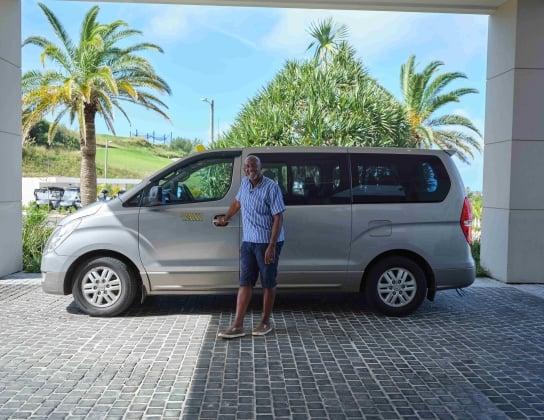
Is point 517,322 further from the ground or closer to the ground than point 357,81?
closer to the ground

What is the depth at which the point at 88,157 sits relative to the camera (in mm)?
17828

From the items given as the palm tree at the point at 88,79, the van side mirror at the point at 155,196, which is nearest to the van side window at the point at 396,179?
the van side mirror at the point at 155,196

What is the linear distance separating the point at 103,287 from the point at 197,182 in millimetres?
1655

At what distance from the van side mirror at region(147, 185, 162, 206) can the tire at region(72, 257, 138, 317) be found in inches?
31.2

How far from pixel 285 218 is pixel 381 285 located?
4.67 ft

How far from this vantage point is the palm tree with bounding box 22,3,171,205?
16.9 meters

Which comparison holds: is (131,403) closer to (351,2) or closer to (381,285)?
(381,285)

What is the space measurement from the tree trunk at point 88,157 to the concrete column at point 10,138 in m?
8.24

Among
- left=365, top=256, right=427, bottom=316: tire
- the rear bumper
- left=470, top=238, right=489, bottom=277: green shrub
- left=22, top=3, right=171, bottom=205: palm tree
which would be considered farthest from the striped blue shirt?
left=22, top=3, right=171, bottom=205: palm tree

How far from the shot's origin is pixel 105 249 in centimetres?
637

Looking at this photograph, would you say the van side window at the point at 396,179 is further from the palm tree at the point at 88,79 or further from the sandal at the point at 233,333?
the palm tree at the point at 88,79

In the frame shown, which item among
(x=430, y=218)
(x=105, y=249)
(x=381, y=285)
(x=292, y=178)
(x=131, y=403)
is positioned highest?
(x=292, y=178)

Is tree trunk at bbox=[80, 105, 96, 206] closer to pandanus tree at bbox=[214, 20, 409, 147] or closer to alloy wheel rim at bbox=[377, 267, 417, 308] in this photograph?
pandanus tree at bbox=[214, 20, 409, 147]

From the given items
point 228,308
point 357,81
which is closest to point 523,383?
point 228,308
